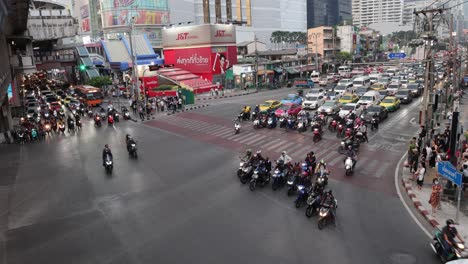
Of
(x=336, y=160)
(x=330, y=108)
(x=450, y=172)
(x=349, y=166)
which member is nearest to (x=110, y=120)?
(x=330, y=108)

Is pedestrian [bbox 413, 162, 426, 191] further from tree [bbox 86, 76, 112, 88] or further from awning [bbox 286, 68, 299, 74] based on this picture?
awning [bbox 286, 68, 299, 74]

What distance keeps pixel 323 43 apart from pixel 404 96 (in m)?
59.3

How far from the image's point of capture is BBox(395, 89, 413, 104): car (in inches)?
1556

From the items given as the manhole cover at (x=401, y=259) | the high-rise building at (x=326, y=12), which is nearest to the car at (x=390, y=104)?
the manhole cover at (x=401, y=259)

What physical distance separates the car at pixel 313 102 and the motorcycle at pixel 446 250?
27183mm

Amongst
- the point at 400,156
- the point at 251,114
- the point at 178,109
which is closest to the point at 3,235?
the point at 400,156

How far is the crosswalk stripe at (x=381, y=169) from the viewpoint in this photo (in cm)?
1823

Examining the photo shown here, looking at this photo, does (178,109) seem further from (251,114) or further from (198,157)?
(198,157)

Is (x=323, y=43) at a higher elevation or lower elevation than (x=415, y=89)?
higher

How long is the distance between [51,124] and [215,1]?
85.4 m

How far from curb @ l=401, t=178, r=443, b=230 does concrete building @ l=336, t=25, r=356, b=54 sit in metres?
92.0

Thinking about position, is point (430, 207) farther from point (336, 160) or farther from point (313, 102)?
point (313, 102)

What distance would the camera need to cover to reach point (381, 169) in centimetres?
1908

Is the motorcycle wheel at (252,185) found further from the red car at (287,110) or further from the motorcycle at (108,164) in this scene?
the red car at (287,110)
